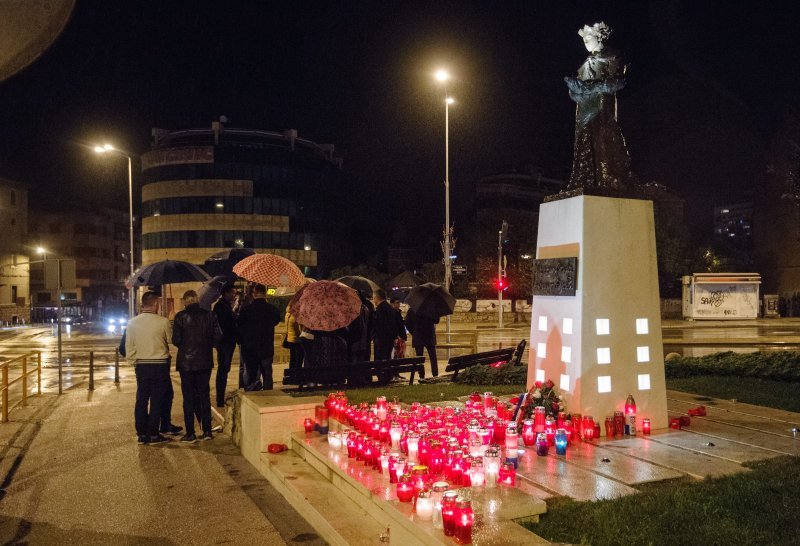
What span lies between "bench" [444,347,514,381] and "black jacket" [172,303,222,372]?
4.57 meters

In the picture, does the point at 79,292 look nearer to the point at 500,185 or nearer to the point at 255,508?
the point at 500,185

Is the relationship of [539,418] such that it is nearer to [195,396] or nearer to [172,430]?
[195,396]

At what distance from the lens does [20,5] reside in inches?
96.2

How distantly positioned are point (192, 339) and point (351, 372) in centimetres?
255

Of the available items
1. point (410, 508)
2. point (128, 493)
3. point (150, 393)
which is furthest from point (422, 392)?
point (410, 508)

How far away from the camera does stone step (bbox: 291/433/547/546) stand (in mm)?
3957

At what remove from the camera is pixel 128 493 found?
21.9ft

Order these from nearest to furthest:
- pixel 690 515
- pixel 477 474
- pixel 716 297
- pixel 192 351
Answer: pixel 690 515, pixel 477 474, pixel 192 351, pixel 716 297

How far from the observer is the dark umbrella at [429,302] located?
13.4 m

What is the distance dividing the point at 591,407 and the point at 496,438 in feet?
4.77

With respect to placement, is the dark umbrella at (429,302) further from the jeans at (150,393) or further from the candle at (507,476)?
the candle at (507,476)

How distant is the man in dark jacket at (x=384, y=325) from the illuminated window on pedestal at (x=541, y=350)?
4466mm

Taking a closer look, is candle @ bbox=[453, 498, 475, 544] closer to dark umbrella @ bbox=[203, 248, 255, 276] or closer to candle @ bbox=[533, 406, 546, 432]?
candle @ bbox=[533, 406, 546, 432]

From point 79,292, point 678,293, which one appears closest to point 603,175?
point 678,293
